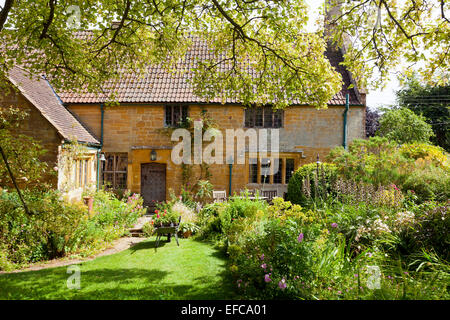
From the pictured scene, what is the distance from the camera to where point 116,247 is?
29.9 ft

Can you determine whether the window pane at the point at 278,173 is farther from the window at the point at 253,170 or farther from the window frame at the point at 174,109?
the window frame at the point at 174,109

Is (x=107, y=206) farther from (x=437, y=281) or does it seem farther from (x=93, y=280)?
(x=437, y=281)

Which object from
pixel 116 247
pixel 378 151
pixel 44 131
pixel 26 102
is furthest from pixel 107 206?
pixel 378 151

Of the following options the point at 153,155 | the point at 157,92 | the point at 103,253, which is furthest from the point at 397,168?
the point at 157,92

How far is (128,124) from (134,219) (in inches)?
206

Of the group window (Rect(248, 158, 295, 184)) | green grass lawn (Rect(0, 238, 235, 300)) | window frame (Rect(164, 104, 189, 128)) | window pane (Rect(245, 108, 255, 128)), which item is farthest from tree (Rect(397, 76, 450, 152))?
green grass lawn (Rect(0, 238, 235, 300))

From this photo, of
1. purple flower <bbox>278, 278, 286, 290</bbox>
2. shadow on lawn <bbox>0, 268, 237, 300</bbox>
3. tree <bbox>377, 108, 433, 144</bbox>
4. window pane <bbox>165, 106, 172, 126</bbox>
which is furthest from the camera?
tree <bbox>377, 108, 433, 144</bbox>

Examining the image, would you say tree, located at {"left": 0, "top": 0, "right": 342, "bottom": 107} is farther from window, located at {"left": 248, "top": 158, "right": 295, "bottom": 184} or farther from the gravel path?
window, located at {"left": 248, "top": 158, "right": 295, "bottom": 184}

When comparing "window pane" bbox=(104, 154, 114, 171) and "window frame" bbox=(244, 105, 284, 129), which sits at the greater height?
"window frame" bbox=(244, 105, 284, 129)

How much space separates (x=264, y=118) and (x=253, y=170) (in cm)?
259

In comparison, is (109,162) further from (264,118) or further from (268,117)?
(268,117)

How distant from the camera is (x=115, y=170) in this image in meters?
Answer: 14.9

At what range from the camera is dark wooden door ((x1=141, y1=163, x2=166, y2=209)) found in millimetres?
15117

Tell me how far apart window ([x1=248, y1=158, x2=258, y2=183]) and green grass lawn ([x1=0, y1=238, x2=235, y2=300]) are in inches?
284
